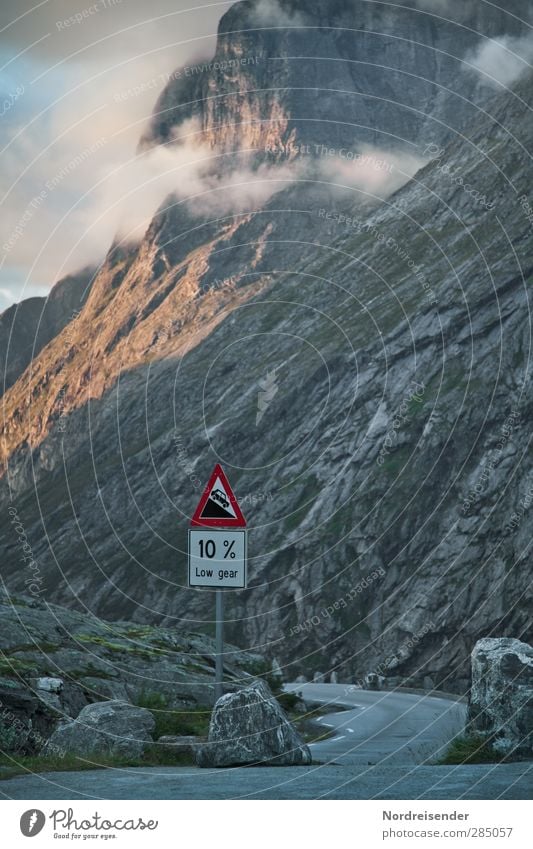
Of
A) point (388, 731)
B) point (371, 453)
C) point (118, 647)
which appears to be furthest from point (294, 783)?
point (371, 453)

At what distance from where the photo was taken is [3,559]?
194250 millimetres

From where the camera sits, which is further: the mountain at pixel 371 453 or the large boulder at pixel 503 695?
the mountain at pixel 371 453

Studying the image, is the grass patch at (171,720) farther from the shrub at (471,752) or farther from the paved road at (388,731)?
the shrub at (471,752)

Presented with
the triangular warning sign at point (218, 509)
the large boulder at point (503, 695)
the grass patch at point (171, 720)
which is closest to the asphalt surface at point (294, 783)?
the large boulder at point (503, 695)

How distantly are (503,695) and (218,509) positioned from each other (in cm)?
489

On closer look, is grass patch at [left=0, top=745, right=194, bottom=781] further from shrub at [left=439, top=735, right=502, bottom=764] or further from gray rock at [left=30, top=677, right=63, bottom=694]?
gray rock at [left=30, top=677, right=63, bottom=694]

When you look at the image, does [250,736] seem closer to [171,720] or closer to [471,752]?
[471,752]

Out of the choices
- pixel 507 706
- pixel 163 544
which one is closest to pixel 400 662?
pixel 163 544

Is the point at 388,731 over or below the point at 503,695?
below

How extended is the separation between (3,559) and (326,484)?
300ft

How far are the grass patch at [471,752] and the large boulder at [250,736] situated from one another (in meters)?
2.06

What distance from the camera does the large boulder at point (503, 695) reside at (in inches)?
565

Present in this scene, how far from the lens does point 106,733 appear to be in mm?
16234
